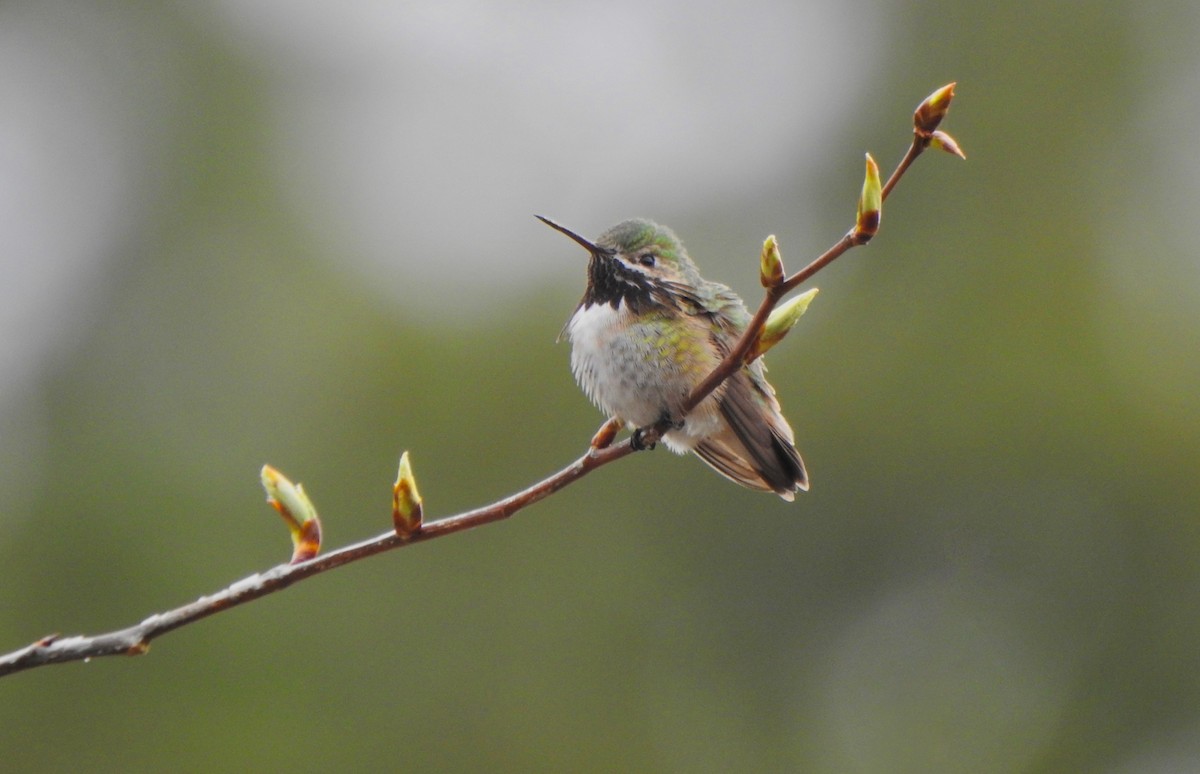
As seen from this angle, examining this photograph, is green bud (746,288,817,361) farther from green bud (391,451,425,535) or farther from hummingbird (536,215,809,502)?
Answer: hummingbird (536,215,809,502)

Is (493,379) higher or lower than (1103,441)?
higher

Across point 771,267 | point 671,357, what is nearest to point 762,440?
point 671,357

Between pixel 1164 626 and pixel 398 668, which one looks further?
pixel 1164 626

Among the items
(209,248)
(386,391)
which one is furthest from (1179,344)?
(209,248)

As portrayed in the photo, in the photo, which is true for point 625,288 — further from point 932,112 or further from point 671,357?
point 932,112

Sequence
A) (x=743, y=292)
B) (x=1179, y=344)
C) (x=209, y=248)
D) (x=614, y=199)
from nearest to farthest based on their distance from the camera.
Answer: (x=1179, y=344)
(x=743, y=292)
(x=209, y=248)
(x=614, y=199)

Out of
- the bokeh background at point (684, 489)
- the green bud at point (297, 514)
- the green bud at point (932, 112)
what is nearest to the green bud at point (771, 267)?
the green bud at point (932, 112)

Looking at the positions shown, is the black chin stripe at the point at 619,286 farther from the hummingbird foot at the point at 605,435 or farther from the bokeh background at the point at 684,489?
the bokeh background at the point at 684,489

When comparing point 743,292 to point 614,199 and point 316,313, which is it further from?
point 316,313
